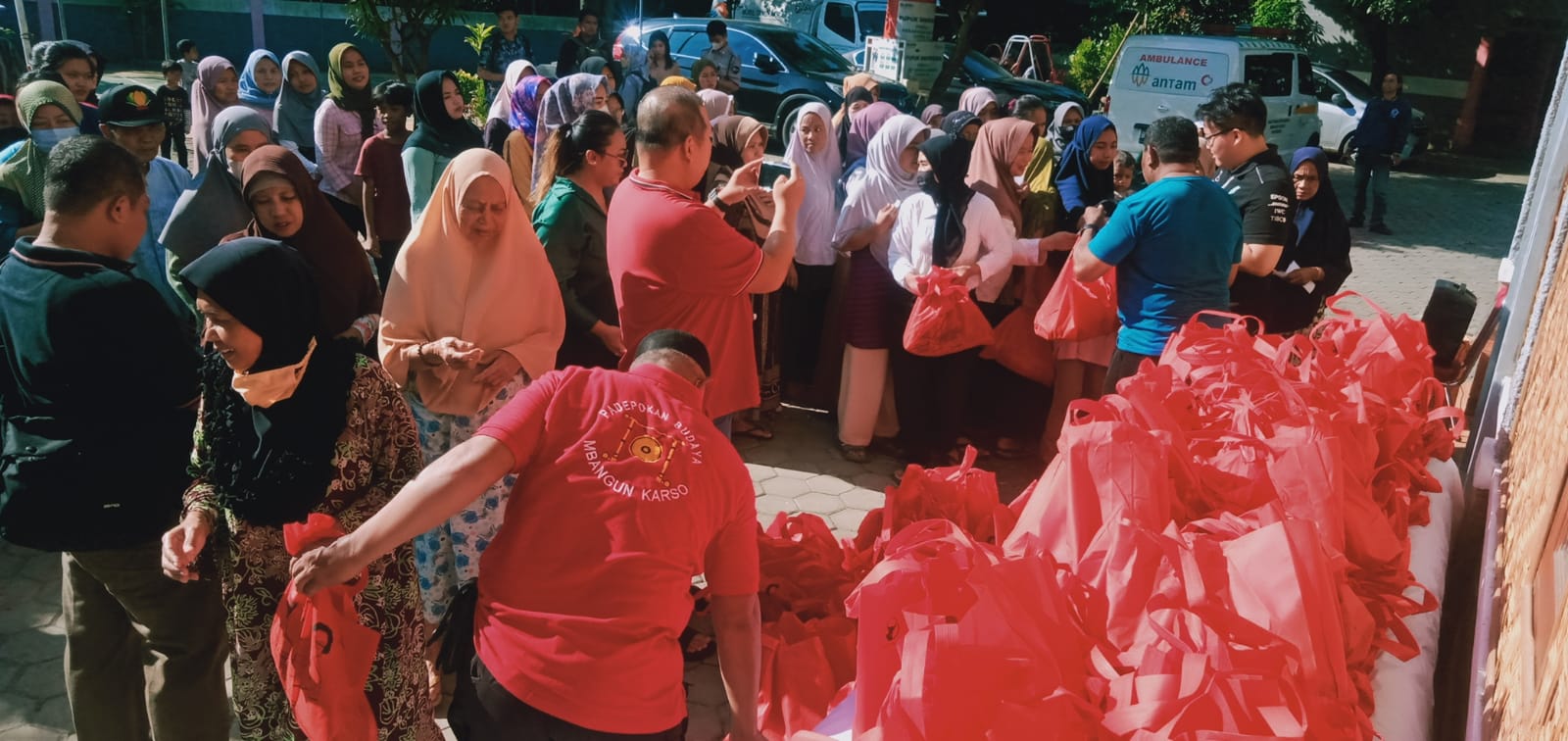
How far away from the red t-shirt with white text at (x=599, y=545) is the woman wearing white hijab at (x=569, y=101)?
→ 13.0ft

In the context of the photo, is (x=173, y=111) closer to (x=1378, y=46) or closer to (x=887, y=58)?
(x=887, y=58)

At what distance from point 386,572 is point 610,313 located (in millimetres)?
1654

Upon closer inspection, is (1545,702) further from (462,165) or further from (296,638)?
(462,165)

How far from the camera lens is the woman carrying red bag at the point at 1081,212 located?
5.12 metres

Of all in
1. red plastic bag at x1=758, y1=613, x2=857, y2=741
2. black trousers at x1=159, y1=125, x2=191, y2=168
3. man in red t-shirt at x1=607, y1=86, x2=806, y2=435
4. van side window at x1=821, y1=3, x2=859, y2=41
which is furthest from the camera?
van side window at x1=821, y1=3, x2=859, y2=41

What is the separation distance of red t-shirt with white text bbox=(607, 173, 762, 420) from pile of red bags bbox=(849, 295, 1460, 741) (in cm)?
121

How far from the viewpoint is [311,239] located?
11.4 ft

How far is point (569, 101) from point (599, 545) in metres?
4.27

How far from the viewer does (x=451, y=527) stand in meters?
3.45

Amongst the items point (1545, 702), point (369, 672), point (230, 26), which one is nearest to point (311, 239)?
point (369, 672)

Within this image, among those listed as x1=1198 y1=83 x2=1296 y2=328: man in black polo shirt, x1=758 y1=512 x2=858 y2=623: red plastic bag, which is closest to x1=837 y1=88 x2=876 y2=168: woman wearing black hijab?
x1=1198 y1=83 x2=1296 y2=328: man in black polo shirt

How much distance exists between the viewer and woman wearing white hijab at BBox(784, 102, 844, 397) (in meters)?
5.52

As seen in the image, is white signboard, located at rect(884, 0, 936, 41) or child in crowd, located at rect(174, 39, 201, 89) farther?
child in crowd, located at rect(174, 39, 201, 89)

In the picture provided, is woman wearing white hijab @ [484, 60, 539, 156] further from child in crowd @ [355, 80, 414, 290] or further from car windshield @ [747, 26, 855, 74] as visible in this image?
car windshield @ [747, 26, 855, 74]
